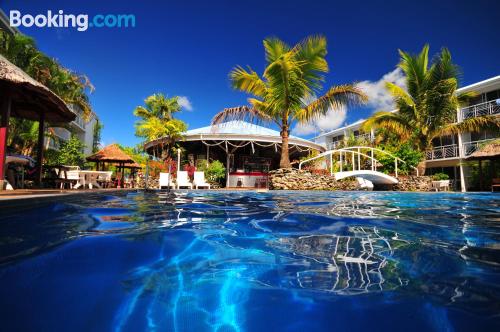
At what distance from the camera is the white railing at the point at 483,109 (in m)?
18.6

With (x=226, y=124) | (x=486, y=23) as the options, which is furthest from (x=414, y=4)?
(x=226, y=124)

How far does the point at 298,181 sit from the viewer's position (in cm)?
1221

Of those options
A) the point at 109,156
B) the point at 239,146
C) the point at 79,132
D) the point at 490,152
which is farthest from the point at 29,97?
the point at 79,132

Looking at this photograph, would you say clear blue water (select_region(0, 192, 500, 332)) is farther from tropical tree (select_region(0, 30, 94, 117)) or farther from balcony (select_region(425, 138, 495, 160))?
balcony (select_region(425, 138, 495, 160))

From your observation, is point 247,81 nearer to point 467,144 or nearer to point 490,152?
point 490,152

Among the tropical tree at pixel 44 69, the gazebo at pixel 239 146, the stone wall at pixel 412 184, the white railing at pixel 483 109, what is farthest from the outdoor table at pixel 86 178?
the white railing at pixel 483 109

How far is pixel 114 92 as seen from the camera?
34.2 m

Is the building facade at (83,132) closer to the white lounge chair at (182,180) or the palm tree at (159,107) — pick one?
the palm tree at (159,107)

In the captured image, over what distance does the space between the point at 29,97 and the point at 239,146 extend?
11.0 m

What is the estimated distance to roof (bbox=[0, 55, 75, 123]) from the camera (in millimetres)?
5766

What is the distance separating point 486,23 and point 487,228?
22.6 m

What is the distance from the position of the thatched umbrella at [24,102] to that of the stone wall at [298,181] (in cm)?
838

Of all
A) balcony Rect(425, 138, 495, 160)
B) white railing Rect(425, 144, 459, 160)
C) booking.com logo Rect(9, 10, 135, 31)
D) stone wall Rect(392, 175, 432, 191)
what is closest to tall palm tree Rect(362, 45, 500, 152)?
stone wall Rect(392, 175, 432, 191)

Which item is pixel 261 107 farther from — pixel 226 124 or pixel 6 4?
pixel 6 4
